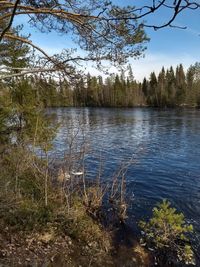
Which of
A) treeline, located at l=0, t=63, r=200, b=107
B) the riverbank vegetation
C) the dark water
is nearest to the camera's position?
the riverbank vegetation

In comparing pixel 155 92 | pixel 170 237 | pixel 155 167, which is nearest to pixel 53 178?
pixel 170 237

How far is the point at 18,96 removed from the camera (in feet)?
39.7

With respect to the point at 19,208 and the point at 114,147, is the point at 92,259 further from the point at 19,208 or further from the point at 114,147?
the point at 114,147

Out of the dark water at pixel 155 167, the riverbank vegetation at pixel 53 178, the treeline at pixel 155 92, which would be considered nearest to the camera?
the riverbank vegetation at pixel 53 178

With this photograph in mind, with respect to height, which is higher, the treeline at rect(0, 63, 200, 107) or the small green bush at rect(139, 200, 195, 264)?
the treeline at rect(0, 63, 200, 107)

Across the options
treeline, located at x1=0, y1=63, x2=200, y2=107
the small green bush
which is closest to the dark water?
the small green bush

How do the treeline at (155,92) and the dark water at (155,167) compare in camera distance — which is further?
the treeline at (155,92)

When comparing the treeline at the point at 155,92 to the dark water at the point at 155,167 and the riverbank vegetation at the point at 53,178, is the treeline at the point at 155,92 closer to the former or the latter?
the dark water at the point at 155,167

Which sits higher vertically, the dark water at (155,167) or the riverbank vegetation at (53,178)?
the riverbank vegetation at (53,178)

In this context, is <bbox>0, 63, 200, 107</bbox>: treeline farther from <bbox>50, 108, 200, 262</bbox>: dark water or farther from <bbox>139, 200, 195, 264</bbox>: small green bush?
<bbox>139, 200, 195, 264</bbox>: small green bush

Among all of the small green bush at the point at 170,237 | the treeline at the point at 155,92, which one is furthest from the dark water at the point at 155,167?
the treeline at the point at 155,92

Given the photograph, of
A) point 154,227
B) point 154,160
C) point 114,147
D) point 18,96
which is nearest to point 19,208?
point 154,227

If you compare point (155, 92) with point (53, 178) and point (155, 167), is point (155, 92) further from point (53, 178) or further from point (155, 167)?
point (53, 178)

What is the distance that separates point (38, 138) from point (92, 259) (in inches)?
225
